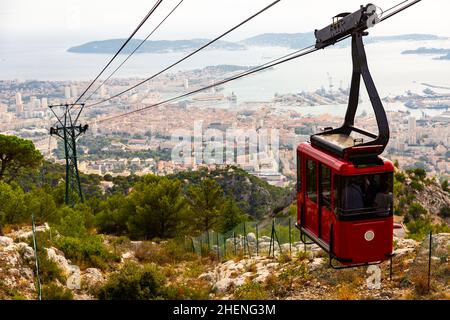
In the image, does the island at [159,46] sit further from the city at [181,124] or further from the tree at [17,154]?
the tree at [17,154]

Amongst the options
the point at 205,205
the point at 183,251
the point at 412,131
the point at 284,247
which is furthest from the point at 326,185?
the point at 412,131

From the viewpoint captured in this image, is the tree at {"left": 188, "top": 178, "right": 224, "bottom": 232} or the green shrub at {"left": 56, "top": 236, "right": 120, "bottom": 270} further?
the tree at {"left": 188, "top": 178, "right": 224, "bottom": 232}

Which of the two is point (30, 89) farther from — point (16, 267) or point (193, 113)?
point (16, 267)

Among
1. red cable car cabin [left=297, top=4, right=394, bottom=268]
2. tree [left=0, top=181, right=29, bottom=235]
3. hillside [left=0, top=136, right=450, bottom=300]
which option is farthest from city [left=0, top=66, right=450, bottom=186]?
red cable car cabin [left=297, top=4, right=394, bottom=268]

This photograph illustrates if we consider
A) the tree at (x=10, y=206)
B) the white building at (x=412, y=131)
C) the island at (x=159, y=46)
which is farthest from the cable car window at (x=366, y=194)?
the island at (x=159, y=46)

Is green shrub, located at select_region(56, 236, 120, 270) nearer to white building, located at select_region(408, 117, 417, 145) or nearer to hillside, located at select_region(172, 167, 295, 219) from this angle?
hillside, located at select_region(172, 167, 295, 219)

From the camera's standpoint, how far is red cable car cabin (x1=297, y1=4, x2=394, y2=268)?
20.0ft

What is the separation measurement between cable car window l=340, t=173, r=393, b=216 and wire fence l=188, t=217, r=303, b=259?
654 centimetres

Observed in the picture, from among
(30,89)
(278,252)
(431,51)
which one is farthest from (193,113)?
(278,252)

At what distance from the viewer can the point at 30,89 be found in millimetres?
115812

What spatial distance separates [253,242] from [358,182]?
9.33m

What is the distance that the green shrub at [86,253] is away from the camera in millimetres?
12859

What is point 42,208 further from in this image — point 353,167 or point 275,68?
point 275,68
